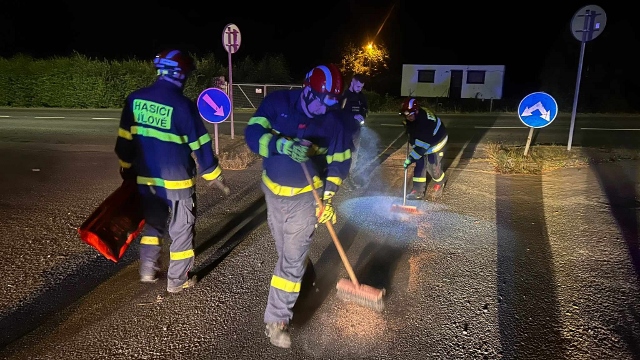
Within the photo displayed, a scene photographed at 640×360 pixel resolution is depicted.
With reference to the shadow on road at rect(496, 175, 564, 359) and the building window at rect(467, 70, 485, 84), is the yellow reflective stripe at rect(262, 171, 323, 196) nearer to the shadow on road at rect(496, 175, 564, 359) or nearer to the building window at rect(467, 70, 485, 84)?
the shadow on road at rect(496, 175, 564, 359)

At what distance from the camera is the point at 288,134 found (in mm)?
3047

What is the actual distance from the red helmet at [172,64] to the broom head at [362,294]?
6.92ft

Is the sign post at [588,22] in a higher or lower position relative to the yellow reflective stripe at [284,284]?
higher

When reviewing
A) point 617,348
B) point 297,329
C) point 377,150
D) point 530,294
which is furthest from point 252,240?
point 377,150

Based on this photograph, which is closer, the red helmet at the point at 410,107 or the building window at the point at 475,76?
the red helmet at the point at 410,107

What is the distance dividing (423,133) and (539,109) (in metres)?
3.03

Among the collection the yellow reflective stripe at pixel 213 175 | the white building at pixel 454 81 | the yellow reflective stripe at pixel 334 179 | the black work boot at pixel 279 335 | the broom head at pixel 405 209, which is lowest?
the black work boot at pixel 279 335

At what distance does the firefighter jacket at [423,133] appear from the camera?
613cm

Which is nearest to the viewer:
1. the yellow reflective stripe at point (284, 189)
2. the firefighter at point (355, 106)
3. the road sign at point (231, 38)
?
the yellow reflective stripe at point (284, 189)

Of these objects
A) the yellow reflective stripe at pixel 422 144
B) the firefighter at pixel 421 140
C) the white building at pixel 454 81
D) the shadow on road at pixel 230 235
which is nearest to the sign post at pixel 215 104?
the shadow on road at pixel 230 235

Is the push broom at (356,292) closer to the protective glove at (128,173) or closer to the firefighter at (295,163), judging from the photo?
the firefighter at (295,163)

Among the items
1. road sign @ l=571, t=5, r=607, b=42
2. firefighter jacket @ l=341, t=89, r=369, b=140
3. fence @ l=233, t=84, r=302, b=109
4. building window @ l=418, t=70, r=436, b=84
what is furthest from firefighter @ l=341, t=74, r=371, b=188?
building window @ l=418, t=70, r=436, b=84

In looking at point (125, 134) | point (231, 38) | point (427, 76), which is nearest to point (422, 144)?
point (125, 134)

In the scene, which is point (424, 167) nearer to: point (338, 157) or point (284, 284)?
point (338, 157)
